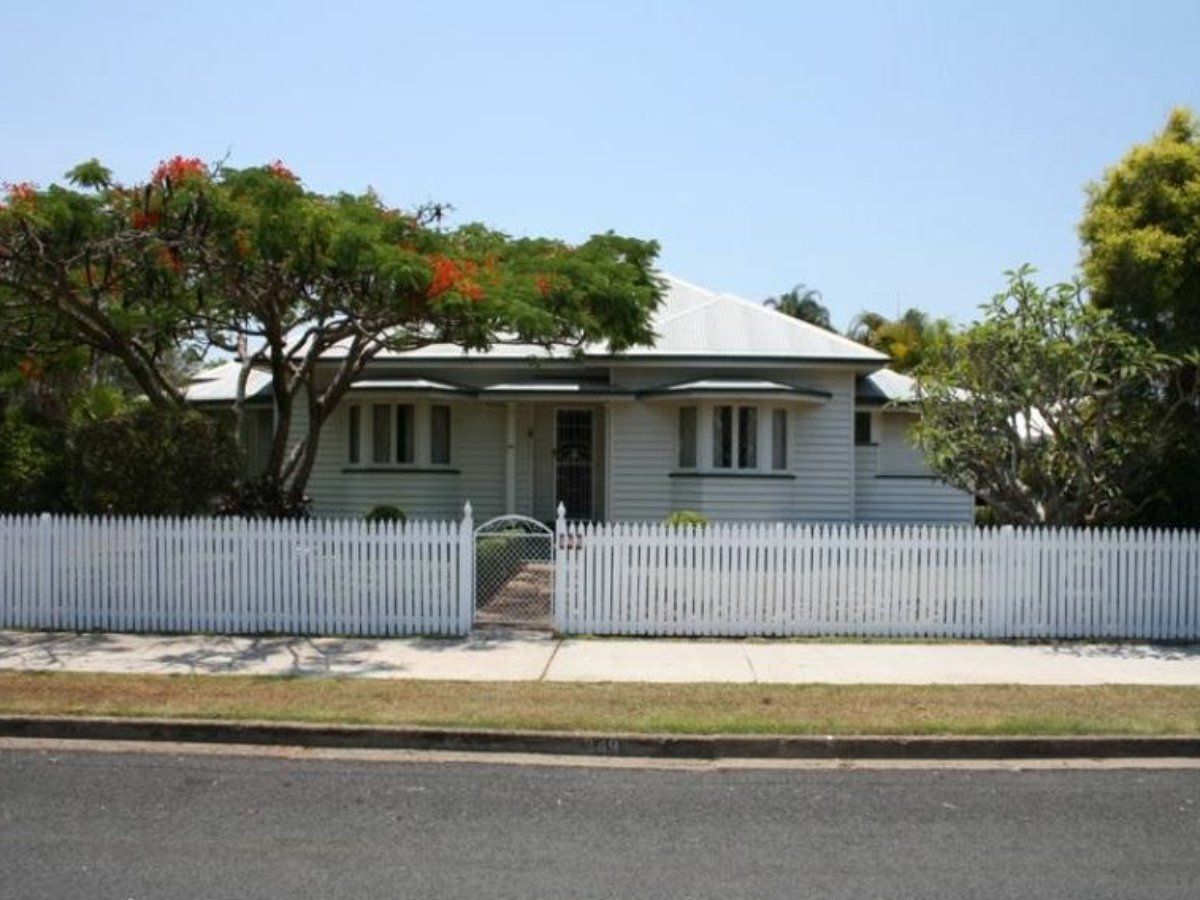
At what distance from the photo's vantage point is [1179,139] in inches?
596

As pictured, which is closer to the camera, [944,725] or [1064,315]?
[944,725]

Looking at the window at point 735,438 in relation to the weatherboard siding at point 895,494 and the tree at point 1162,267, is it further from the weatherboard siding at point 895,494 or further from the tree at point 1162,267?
the tree at point 1162,267

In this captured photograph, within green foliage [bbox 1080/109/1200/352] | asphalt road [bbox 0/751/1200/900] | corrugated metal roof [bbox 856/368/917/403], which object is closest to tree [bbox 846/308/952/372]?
corrugated metal roof [bbox 856/368/917/403]

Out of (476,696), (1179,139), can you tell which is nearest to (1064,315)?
(1179,139)

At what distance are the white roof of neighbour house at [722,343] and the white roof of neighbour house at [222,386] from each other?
235 centimetres

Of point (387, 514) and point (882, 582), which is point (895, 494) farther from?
point (882, 582)

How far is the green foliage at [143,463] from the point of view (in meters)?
13.3

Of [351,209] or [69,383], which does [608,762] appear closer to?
[351,209]

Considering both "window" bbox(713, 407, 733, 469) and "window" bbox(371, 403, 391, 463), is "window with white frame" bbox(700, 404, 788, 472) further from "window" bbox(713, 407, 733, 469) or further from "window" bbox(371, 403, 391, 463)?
"window" bbox(371, 403, 391, 463)

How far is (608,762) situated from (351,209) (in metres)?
7.72

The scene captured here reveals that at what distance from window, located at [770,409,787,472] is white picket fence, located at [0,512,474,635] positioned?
861 centimetres

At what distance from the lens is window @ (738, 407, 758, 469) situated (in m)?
19.6

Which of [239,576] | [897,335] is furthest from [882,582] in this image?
[897,335]

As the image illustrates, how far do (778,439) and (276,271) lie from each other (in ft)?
31.4
